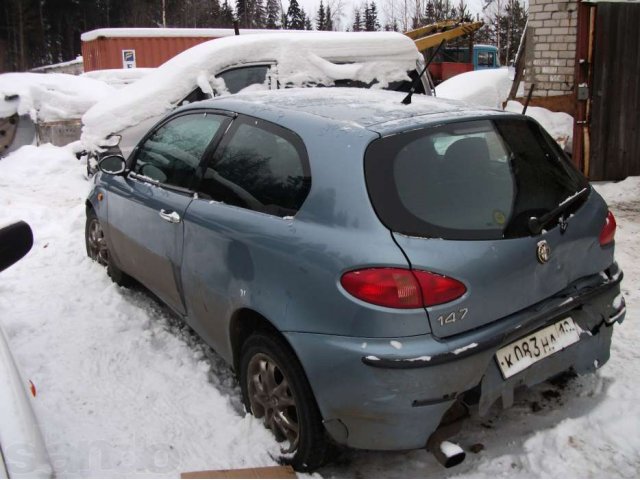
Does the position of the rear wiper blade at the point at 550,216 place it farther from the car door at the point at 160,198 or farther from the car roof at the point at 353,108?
the car door at the point at 160,198

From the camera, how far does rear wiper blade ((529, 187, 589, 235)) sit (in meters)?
2.42

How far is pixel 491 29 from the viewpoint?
44.5 meters

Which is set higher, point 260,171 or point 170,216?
point 260,171

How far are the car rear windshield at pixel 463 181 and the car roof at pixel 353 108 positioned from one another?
8 centimetres

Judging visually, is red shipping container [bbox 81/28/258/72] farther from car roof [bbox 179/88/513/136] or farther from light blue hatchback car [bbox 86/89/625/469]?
light blue hatchback car [bbox 86/89/625/469]

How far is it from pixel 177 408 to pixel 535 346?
1.83 meters

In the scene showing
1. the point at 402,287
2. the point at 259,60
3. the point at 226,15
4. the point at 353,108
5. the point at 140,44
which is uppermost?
the point at 226,15

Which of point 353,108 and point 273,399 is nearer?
point 273,399

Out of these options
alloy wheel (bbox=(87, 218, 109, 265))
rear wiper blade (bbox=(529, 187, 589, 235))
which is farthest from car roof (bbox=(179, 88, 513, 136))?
alloy wheel (bbox=(87, 218, 109, 265))

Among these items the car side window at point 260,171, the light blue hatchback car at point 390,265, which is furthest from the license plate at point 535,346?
the car side window at point 260,171

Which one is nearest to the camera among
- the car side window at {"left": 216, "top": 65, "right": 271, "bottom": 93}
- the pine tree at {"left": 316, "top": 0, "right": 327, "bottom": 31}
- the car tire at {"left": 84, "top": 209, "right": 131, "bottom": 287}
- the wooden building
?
the car tire at {"left": 84, "top": 209, "right": 131, "bottom": 287}

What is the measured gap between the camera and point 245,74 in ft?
22.1

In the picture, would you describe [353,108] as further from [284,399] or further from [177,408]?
[177,408]

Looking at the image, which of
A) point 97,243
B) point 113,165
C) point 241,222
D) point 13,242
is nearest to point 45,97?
point 97,243
